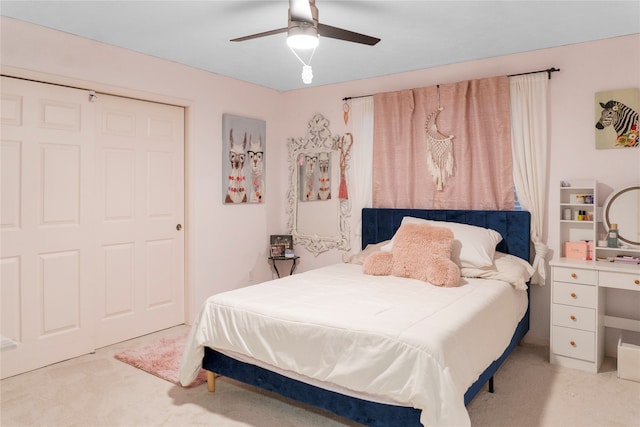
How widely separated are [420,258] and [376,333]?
1309mm

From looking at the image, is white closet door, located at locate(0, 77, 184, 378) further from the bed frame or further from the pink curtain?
the pink curtain

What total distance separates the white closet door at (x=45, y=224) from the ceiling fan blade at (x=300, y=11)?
6.92ft

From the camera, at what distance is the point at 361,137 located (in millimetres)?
4637

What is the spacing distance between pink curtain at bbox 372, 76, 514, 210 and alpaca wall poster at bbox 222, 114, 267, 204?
1.32 metres

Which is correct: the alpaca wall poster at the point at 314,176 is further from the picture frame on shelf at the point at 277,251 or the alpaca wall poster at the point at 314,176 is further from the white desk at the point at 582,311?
the white desk at the point at 582,311

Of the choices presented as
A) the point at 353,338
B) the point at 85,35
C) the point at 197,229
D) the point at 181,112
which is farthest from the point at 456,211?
the point at 85,35

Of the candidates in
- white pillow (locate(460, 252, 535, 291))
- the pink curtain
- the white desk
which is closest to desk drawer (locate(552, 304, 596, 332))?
the white desk

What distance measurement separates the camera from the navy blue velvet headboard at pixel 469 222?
144 inches

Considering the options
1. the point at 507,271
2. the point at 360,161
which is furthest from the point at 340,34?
the point at 360,161

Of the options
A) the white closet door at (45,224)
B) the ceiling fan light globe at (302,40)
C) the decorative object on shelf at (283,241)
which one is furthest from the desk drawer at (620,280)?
the white closet door at (45,224)

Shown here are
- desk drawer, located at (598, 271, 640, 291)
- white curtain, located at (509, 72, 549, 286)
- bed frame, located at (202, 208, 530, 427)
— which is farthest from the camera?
white curtain, located at (509, 72, 549, 286)

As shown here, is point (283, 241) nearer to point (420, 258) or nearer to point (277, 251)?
point (277, 251)

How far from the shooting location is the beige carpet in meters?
2.49

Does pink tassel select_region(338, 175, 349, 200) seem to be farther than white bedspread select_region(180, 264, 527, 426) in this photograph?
Yes
